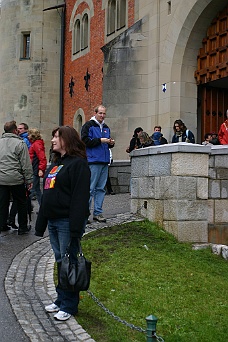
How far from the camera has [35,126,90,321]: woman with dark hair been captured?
16.3ft

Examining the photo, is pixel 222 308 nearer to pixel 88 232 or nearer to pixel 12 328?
pixel 12 328

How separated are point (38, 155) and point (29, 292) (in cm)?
516

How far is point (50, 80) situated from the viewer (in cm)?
2577

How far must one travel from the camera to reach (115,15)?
67.7 ft

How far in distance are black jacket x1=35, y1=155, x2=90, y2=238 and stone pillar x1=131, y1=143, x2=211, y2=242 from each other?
3586 mm

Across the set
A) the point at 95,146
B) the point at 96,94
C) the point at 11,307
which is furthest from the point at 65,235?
the point at 96,94

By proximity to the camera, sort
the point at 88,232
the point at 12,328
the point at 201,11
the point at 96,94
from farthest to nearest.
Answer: the point at 96,94
the point at 201,11
the point at 88,232
the point at 12,328

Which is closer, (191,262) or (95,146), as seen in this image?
(191,262)

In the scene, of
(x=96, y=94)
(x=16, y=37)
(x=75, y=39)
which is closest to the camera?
(x=96, y=94)

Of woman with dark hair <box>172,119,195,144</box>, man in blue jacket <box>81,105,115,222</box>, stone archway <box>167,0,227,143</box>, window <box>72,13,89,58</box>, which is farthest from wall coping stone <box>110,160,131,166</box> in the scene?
window <box>72,13,89,58</box>

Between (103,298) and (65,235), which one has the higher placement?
(65,235)

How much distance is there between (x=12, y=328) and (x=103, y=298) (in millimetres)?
1169

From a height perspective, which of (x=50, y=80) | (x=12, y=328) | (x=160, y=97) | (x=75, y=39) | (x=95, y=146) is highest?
(x=75, y=39)

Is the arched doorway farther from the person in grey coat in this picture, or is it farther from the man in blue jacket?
the person in grey coat
